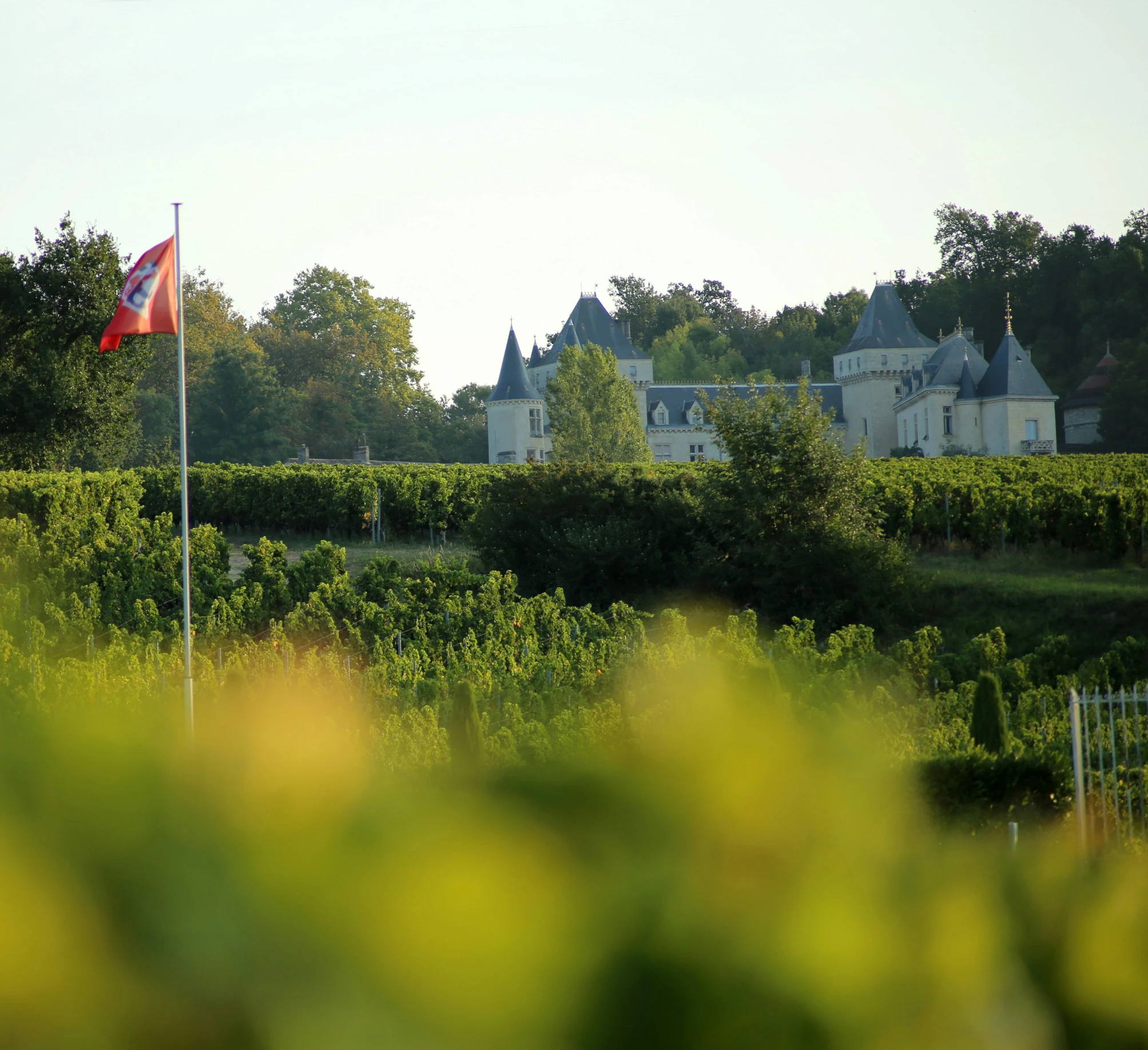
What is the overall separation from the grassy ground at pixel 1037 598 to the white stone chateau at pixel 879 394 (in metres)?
34.4

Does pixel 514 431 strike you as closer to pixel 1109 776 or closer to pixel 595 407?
pixel 595 407

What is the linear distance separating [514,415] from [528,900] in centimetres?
6026

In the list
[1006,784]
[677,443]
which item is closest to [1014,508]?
[1006,784]

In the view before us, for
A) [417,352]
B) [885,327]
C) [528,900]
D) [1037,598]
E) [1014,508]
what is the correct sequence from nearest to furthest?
[528,900]
[1037,598]
[1014,508]
[885,327]
[417,352]

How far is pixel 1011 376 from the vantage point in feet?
175

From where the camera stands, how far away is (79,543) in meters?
20.7

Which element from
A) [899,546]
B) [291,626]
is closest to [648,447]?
[899,546]

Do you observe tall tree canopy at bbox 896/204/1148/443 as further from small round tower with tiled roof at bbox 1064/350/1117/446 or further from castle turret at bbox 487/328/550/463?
castle turret at bbox 487/328/550/463

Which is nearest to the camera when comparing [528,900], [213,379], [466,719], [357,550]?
[528,900]

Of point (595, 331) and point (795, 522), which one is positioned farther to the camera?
point (595, 331)

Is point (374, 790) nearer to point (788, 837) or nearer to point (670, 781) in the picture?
point (670, 781)

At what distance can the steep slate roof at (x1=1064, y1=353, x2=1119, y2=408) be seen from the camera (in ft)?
203

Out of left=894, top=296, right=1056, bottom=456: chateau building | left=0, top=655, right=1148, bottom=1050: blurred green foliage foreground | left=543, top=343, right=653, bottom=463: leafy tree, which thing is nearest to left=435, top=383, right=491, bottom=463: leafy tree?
left=543, top=343, right=653, bottom=463: leafy tree

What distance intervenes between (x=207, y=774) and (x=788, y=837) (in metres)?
0.55
